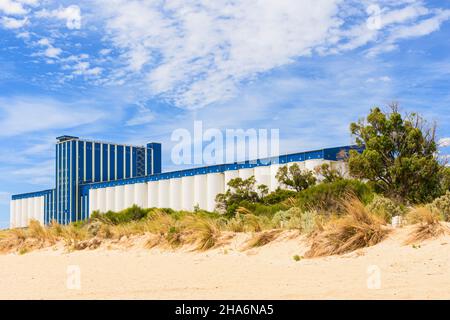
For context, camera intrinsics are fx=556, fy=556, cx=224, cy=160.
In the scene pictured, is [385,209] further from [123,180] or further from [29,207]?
A: [29,207]

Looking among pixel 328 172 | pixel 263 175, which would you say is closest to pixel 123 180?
pixel 263 175

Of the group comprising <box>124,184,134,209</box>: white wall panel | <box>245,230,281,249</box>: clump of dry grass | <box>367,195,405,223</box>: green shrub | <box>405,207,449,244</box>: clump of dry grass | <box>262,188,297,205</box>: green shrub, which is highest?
<box>124,184,134,209</box>: white wall panel

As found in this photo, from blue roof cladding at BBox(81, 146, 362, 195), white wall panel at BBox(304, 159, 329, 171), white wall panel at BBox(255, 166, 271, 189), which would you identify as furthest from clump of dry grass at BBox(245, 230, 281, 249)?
white wall panel at BBox(255, 166, 271, 189)

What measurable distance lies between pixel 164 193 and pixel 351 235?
52.8m

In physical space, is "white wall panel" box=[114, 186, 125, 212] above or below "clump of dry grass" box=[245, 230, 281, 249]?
above

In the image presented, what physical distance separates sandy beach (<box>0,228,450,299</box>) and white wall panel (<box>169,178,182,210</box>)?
47.0 meters

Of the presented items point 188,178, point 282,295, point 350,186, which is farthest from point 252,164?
point 282,295

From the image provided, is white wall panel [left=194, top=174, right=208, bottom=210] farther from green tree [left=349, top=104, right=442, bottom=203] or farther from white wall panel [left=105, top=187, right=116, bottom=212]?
green tree [left=349, top=104, right=442, bottom=203]

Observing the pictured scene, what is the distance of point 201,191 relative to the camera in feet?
192

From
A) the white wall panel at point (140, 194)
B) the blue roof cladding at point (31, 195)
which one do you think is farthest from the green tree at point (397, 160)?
the blue roof cladding at point (31, 195)

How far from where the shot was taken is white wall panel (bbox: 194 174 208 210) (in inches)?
2290

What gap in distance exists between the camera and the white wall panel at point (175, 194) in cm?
6241

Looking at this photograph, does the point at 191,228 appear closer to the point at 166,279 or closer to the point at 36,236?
the point at 166,279

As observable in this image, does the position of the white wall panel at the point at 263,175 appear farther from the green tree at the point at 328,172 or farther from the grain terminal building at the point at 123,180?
the green tree at the point at 328,172
